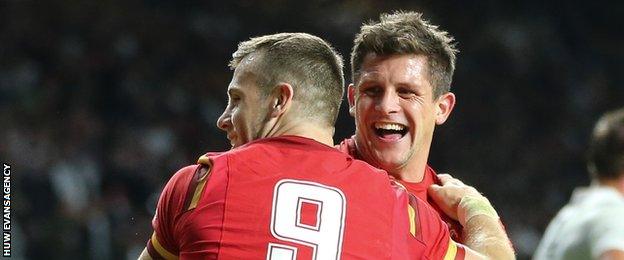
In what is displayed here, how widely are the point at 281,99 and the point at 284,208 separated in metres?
0.37

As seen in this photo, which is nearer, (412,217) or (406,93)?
(412,217)

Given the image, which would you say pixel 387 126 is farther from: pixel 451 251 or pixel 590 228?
pixel 590 228

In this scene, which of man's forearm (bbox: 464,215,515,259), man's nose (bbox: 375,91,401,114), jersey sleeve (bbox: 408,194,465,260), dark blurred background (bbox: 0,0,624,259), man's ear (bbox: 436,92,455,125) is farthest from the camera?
dark blurred background (bbox: 0,0,624,259)

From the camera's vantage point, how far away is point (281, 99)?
334cm

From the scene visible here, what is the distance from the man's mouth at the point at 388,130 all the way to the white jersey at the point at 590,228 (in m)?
0.74

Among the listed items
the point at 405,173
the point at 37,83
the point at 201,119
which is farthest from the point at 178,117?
the point at 405,173

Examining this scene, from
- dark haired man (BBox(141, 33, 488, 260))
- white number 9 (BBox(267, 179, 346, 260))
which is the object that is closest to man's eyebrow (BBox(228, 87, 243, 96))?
dark haired man (BBox(141, 33, 488, 260))

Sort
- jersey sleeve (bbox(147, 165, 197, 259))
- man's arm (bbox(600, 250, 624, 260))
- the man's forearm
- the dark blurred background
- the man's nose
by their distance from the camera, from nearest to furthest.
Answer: man's arm (bbox(600, 250, 624, 260)) < jersey sleeve (bbox(147, 165, 197, 259)) < the man's forearm < the man's nose < the dark blurred background

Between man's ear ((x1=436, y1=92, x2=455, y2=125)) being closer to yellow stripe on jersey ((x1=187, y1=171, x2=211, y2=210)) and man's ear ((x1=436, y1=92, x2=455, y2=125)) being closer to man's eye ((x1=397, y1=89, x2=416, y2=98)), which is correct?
man's eye ((x1=397, y1=89, x2=416, y2=98))

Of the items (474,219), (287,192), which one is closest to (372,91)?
(474,219)

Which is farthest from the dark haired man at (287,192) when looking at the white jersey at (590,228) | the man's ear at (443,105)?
the man's ear at (443,105)

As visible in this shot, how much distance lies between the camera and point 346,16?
11.0 metres

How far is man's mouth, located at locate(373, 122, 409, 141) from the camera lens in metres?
3.90

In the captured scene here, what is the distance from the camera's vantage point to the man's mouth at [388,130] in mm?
3898
